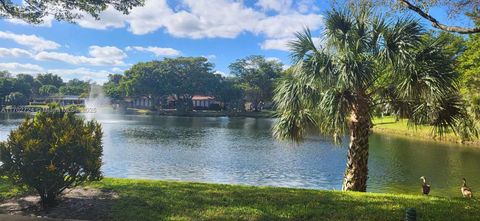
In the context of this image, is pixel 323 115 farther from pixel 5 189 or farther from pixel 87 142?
pixel 5 189

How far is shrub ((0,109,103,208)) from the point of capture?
6203mm

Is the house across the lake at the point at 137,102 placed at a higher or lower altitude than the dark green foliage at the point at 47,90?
lower

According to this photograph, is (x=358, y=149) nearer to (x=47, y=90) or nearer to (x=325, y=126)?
(x=325, y=126)

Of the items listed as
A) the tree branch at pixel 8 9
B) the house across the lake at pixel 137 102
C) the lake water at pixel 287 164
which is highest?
the tree branch at pixel 8 9

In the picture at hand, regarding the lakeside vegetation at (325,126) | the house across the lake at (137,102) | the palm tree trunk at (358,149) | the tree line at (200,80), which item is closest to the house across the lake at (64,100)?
the house across the lake at (137,102)

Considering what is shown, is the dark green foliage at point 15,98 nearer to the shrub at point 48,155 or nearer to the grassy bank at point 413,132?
the grassy bank at point 413,132

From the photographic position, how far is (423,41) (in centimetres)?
995

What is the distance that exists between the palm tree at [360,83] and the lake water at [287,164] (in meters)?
5.26

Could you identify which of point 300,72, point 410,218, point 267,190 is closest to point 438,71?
point 300,72

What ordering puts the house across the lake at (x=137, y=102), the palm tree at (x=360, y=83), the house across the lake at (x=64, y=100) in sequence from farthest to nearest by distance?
the house across the lake at (x=64, y=100), the house across the lake at (x=137, y=102), the palm tree at (x=360, y=83)

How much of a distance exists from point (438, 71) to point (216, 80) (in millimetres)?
78081

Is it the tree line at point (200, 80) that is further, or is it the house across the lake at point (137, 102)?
the house across the lake at point (137, 102)

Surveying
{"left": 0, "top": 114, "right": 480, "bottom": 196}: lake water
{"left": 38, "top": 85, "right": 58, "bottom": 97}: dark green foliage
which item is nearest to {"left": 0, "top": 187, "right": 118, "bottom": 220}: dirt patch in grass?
{"left": 0, "top": 114, "right": 480, "bottom": 196}: lake water

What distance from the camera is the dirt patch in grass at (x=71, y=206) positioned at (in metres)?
6.08
